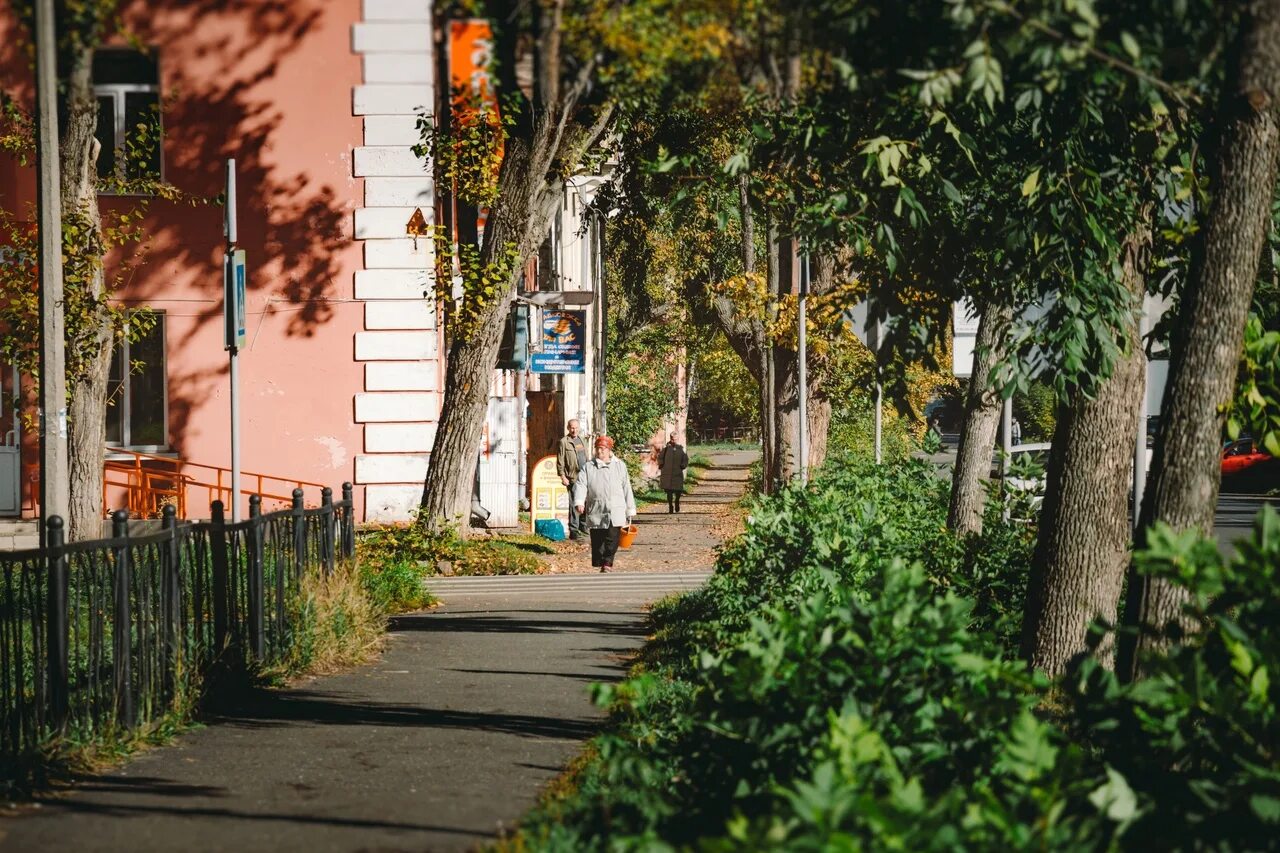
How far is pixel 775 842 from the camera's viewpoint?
3627mm

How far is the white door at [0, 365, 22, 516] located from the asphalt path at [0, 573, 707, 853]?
284 inches

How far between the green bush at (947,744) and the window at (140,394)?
13272 mm

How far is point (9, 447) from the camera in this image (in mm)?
19797

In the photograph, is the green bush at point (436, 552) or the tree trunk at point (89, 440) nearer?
the tree trunk at point (89, 440)

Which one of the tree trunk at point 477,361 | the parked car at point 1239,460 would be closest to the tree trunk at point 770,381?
the tree trunk at point 477,361

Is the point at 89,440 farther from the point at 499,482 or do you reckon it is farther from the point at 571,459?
the point at 499,482

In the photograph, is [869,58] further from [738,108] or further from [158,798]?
[158,798]

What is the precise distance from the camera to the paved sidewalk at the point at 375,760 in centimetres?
631

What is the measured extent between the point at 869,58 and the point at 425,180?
13206 millimetres

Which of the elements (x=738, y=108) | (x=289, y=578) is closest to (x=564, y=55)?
(x=738, y=108)

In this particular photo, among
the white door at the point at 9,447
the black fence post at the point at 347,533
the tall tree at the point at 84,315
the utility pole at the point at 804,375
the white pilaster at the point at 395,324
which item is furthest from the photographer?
the utility pole at the point at 804,375

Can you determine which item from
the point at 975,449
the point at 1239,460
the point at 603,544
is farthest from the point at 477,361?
the point at 1239,460

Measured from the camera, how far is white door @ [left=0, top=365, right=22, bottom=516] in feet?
60.7

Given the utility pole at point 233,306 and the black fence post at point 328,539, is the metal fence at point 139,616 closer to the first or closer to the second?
the black fence post at point 328,539
